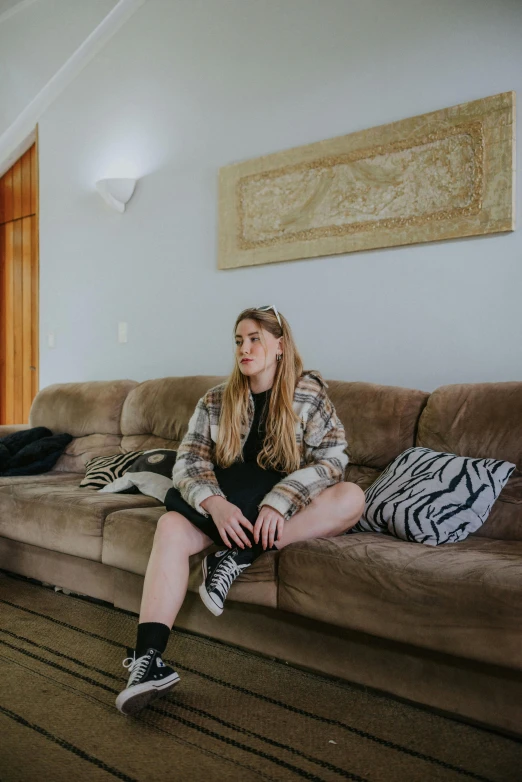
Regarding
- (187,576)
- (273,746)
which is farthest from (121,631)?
(273,746)

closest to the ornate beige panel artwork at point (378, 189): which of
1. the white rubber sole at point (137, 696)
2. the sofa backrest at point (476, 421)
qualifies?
the sofa backrest at point (476, 421)

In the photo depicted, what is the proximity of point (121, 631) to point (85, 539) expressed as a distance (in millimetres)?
335

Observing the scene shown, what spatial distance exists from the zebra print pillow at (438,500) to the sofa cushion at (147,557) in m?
0.37

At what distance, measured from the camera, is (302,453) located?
6.75 ft

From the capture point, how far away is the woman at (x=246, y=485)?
1.70 meters

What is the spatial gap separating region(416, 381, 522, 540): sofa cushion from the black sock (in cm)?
97

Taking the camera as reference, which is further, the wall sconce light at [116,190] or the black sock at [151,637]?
the wall sconce light at [116,190]

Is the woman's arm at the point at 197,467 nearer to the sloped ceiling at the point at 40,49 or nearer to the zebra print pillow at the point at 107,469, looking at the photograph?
the zebra print pillow at the point at 107,469

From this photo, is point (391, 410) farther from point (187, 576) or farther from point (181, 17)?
point (181, 17)

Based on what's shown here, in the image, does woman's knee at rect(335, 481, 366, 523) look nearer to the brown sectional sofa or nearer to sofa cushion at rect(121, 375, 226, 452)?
the brown sectional sofa

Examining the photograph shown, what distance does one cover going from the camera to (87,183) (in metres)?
4.03

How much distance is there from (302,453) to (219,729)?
0.82 m

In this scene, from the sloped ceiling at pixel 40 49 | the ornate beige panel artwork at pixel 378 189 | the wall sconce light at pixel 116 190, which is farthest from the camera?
the sloped ceiling at pixel 40 49

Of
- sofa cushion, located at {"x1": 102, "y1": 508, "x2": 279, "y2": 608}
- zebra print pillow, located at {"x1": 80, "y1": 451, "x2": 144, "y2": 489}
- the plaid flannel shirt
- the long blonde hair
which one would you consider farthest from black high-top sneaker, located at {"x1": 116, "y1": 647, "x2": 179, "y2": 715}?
zebra print pillow, located at {"x1": 80, "y1": 451, "x2": 144, "y2": 489}
